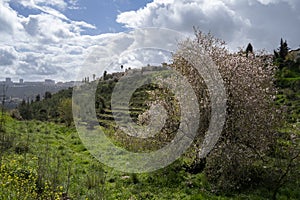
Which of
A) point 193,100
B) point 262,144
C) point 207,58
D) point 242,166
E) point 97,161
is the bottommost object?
point 97,161

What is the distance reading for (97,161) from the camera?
1598 cm

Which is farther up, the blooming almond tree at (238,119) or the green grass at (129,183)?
the blooming almond tree at (238,119)

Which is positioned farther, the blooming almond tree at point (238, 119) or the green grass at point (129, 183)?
the blooming almond tree at point (238, 119)

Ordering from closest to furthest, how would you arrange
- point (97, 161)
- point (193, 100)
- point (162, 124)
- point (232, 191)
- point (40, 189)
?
point (40, 189)
point (232, 191)
point (193, 100)
point (162, 124)
point (97, 161)

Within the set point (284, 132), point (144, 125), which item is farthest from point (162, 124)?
point (284, 132)

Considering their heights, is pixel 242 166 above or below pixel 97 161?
above

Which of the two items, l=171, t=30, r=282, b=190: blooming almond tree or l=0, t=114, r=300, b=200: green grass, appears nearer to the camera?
l=0, t=114, r=300, b=200: green grass

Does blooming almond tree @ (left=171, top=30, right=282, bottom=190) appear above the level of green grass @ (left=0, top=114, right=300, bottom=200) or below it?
above

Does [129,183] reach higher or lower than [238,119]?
lower

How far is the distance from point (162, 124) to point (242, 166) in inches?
151

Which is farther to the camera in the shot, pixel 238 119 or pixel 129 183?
pixel 129 183

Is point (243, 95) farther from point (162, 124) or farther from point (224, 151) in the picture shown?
point (162, 124)

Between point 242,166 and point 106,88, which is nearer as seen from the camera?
point 242,166

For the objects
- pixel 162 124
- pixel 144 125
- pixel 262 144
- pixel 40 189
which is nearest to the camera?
pixel 40 189
